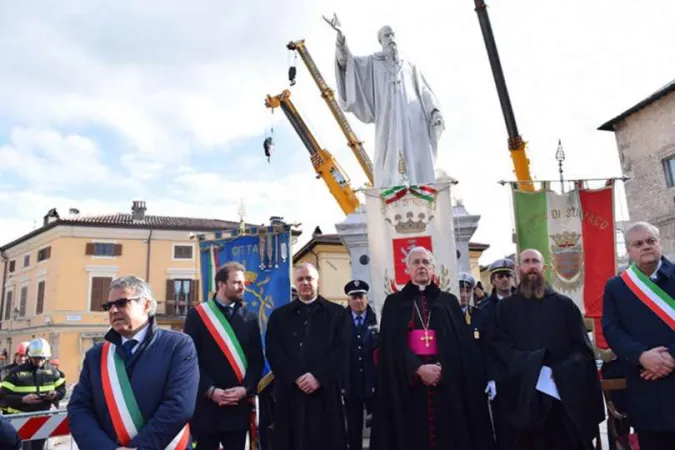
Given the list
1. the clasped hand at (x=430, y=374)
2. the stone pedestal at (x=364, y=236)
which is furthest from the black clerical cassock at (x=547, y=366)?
the stone pedestal at (x=364, y=236)

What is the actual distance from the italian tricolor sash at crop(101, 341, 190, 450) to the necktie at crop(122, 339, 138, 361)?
37 millimetres

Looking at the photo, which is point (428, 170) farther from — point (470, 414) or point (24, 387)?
point (24, 387)

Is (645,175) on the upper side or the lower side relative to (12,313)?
upper

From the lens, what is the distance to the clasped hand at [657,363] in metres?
3.03

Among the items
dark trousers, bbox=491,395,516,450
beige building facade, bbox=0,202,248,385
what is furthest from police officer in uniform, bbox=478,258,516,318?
beige building facade, bbox=0,202,248,385

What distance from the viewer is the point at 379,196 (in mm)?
6348

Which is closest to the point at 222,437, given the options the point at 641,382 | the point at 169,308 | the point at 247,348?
the point at 247,348

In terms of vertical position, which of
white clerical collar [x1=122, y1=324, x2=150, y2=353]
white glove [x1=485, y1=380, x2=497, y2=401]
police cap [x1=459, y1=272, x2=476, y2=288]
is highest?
police cap [x1=459, y1=272, x2=476, y2=288]

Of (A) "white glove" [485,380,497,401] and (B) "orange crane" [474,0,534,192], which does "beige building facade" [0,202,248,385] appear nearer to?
(B) "orange crane" [474,0,534,192]

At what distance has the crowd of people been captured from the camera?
2.72m

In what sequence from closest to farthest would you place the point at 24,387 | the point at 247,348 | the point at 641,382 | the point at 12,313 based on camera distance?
the point at 641,382, the point at 247,348, the point at 24,387, the point at 12,313

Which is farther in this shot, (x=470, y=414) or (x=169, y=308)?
(x=169, y=308)

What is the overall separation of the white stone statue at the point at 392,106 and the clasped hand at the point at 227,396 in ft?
14.3

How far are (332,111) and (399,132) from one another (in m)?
16.8
